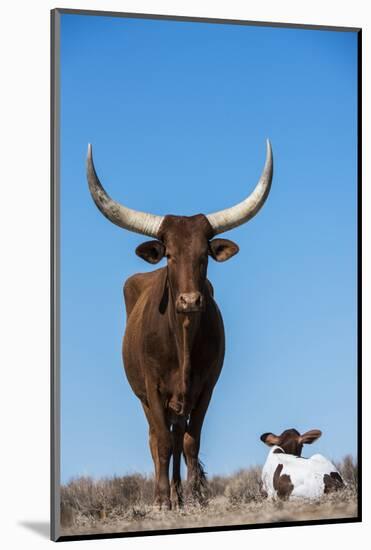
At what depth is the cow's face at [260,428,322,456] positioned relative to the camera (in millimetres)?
11570

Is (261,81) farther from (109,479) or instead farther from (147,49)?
(109,479)

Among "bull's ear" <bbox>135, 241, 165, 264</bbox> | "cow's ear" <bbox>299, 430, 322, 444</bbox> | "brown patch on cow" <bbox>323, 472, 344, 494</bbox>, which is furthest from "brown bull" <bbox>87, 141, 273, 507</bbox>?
"brown patch on cow" <bbox>323, 472, 344, 494</bbox>

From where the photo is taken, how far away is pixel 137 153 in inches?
443

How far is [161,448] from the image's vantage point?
1118 centimetres

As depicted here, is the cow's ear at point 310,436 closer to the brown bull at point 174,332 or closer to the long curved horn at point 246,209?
the brown bull at point 174,332

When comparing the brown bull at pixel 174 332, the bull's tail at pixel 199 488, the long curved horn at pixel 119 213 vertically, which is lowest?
the bull's tail at pixel 199 488

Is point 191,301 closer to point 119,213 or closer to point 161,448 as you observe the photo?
point 119,213

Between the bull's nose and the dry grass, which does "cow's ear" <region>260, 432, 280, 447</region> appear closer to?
the dry grass

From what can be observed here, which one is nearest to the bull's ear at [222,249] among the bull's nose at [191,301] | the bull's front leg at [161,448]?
the bull's nose at [191,301]

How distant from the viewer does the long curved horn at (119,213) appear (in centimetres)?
1089

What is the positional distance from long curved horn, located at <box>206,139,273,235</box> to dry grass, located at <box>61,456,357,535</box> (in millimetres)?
1793

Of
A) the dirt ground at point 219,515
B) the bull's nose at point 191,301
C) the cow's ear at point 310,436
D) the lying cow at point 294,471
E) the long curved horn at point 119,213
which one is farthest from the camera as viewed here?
the cow's ear at point 310,436

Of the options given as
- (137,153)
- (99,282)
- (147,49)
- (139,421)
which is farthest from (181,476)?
(147,49)

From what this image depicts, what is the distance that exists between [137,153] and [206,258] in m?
0.95
